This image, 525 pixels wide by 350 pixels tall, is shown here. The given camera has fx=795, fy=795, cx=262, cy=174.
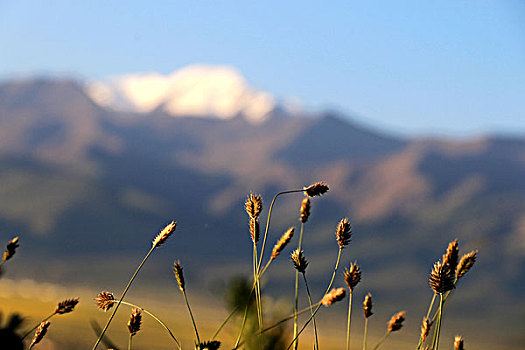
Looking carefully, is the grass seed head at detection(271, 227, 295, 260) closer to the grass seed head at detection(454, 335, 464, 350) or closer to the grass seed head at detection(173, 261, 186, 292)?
the grass seed head at detection(173, 261, 186, 292)

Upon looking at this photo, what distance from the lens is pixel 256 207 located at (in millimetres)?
1988

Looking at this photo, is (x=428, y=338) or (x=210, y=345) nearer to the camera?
(x=210, y=345)

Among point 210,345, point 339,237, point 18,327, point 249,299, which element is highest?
point 339,237

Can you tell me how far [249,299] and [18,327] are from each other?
566 mm

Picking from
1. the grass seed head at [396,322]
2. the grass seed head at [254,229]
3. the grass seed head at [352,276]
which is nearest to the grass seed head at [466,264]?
the grass seed head at [396,322]

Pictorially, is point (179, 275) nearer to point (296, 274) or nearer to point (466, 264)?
point (296, 274)

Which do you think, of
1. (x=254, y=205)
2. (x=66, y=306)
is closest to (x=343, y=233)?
(x=254, y=205)

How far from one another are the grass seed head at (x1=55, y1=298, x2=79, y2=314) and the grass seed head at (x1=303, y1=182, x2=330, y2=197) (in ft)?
2.04

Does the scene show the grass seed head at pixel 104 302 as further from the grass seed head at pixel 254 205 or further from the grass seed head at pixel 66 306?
the grass seed head at pixel 254 205

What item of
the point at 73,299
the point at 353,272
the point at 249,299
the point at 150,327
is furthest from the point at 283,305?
the point at 150,327

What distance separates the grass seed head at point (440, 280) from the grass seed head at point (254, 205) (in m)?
0.45

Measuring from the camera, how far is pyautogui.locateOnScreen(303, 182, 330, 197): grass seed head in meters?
2.00

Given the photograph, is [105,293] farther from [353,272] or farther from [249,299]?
[353,272]

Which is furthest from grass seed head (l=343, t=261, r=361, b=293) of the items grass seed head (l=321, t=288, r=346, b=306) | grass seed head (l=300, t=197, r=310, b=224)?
grass seed head (l=321, t=288, r=346, b=306)
